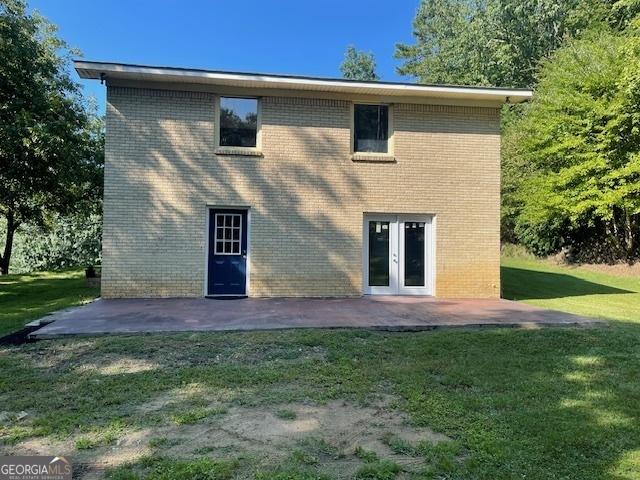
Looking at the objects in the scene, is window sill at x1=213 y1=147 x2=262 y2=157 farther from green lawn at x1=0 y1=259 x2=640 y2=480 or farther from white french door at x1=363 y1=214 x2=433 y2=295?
green lawn at x1=0 y1=259 x2=640 y2=480

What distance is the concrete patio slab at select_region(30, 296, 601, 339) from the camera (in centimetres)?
715

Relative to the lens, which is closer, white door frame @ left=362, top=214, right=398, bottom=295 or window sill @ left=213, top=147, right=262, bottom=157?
window sill @ left=213, top=147, right=262, bottom=157

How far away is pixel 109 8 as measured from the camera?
1672 cm

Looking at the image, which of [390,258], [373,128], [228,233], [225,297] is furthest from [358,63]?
[225,297]

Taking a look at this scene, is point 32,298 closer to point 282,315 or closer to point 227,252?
point 227,252

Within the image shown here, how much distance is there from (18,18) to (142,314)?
9.47m

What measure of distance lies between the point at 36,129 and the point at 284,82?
645cm

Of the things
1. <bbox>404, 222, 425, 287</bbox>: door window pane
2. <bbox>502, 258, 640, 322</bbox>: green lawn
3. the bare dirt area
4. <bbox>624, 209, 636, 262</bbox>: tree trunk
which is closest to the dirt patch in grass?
<bbox>502, 258, 640, 322</bbox>: green lawn

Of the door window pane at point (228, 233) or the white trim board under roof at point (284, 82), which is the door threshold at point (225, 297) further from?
the white trim board under roof at point (284, 82)

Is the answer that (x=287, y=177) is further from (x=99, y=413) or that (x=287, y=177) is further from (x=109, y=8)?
(x=109, y=8)

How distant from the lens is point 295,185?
11094mm

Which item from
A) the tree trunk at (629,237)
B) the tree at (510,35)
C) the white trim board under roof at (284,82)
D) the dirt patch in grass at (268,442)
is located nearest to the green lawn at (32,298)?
the dirt patch in grass at (268,442)

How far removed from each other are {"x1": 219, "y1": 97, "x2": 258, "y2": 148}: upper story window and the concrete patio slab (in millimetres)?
3883

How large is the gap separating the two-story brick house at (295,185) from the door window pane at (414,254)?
36 millimetres
